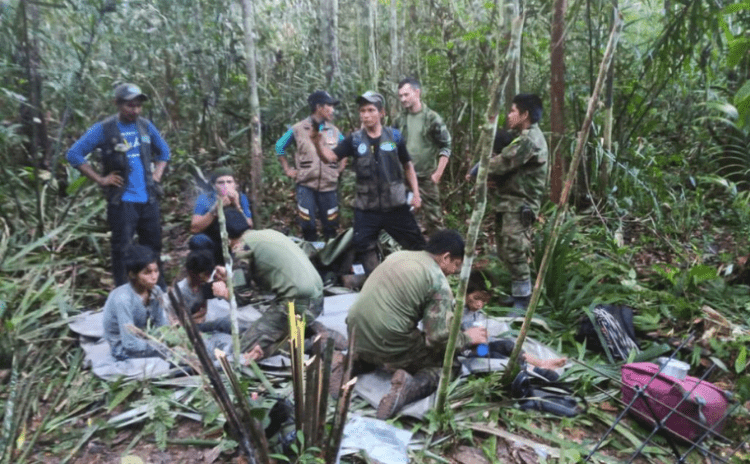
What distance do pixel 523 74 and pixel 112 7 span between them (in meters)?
5.03

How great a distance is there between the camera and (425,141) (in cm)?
588

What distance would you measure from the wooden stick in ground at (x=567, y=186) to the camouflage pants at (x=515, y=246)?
1.52 metres

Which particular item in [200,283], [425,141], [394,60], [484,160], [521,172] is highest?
[394,60]

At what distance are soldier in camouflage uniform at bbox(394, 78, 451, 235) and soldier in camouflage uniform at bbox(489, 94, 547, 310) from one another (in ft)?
2.74

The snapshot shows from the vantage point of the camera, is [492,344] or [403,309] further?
[492,344]

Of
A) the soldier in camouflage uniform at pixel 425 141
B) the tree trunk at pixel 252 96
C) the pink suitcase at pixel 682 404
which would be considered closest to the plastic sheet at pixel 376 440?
the pink suitcase at pixel 682 404

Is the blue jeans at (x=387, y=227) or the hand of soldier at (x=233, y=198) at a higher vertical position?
the hand of soldier at (x=233, y=198)

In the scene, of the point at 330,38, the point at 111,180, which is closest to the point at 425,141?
the point at 111,180

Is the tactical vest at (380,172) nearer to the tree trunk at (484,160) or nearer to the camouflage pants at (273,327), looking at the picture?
the camouflage pants at (273,327)

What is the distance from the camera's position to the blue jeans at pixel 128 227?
489 cm

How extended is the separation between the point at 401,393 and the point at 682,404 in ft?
4.95

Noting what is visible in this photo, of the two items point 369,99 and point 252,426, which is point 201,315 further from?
Answer: point 369,99

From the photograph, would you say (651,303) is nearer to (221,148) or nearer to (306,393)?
(306,393)

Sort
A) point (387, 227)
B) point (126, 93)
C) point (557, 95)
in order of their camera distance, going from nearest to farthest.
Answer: point (126, 93)
point (387, 227)
point (557, 95)
